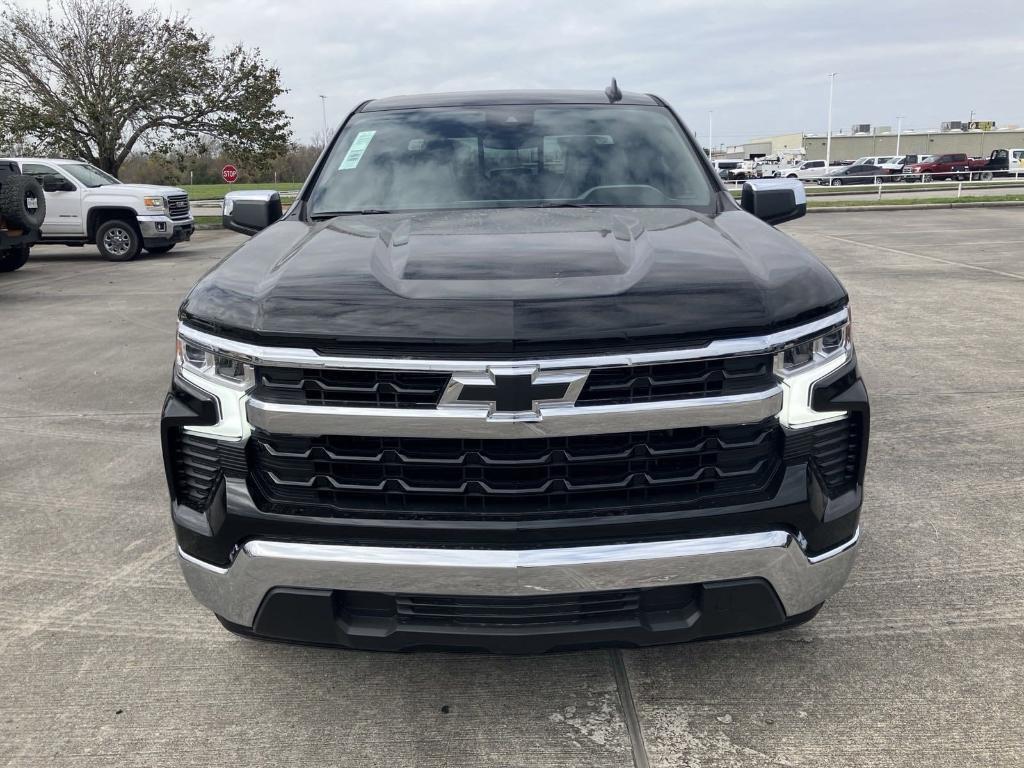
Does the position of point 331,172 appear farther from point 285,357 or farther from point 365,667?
point 365,667

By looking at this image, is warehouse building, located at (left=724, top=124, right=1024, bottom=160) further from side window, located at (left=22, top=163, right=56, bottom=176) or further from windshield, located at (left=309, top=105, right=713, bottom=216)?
windshield, located at (left=309, top=105, right=713, bottom=216)

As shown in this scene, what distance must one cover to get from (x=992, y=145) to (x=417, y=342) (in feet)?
332

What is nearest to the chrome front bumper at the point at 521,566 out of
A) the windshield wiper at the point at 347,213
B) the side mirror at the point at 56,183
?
the windshield wiper at the point at 347,213

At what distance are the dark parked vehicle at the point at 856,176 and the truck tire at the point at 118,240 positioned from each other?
42329mm

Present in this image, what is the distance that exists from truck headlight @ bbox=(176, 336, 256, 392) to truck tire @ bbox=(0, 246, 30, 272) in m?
12.9

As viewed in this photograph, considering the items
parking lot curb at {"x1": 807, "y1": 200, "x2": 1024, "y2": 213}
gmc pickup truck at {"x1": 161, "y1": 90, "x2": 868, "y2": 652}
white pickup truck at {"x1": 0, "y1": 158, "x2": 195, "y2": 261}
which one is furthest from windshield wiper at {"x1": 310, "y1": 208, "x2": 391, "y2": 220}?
parking lot curb at {"x1": 807, "y1": 200, "x2": 1024, "y2": 213}

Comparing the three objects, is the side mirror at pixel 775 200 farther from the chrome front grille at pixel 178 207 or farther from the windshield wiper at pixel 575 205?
the chrome front grille at pixel 178 207

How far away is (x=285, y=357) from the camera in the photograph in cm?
201

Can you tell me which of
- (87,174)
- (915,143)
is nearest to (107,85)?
(87,174)

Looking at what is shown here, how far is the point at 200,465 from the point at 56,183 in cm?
1487

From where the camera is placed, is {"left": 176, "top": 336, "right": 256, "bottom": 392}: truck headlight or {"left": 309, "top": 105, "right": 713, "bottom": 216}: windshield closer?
{"left": 176, "top": 336, "right": 256, "bottom": 392}: truck headlight

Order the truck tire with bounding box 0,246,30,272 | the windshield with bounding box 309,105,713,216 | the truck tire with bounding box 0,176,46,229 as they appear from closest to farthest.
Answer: the windshield with bounding box 309,105,713,216 → the truck tire with bounding box 0,176,46,229 → the truck tire with bounding box 0,246,30,272

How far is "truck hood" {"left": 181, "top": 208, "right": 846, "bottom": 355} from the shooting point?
6.44 feet

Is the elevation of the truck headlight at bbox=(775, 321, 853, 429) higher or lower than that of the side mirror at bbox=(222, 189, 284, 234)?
lower
